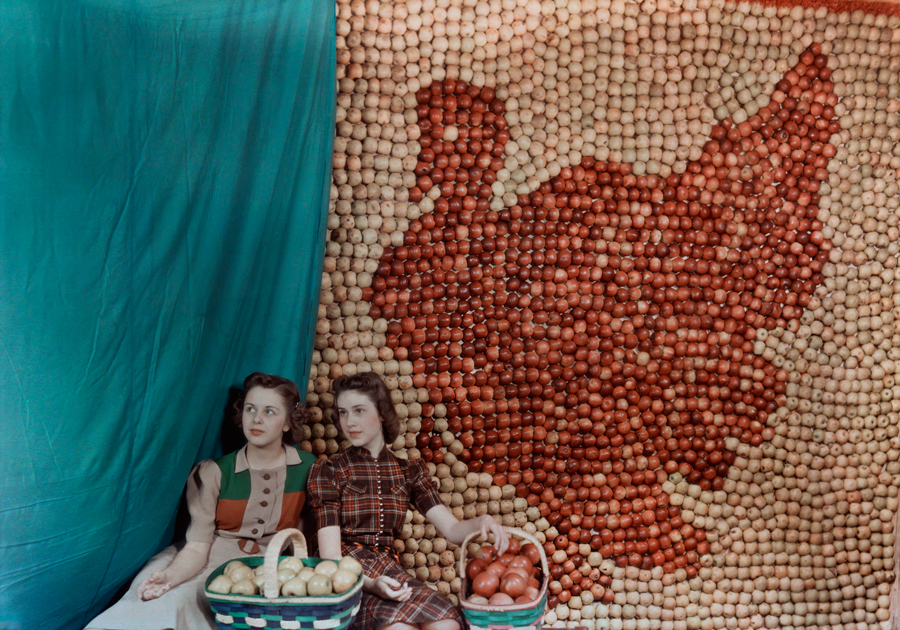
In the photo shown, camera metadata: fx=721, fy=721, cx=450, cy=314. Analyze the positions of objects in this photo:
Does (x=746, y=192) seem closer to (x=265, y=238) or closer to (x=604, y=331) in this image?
(x=604, y=331)

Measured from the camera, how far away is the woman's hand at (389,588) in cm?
182

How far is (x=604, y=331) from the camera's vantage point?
8.43 ft

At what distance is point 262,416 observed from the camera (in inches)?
76.9

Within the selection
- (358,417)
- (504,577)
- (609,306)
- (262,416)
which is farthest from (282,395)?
(609,306)

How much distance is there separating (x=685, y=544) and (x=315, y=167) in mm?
1874

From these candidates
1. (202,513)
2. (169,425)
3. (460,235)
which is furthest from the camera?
(460,235)

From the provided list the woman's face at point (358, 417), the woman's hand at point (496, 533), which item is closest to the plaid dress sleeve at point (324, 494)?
the woman's face at point (358, 417)

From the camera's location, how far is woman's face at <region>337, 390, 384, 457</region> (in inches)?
79.5

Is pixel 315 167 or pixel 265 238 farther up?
pixel 315 167

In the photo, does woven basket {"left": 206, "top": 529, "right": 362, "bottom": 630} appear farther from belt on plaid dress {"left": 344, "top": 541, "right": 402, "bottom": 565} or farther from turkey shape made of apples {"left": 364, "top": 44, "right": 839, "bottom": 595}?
turkey shape made of apples {"left": 364, "top": 44, "right": 839, "bottom": 595}

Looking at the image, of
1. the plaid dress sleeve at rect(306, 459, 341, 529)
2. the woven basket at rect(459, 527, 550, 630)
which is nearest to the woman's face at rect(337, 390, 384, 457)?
the plaid dress sleeve at rect(306, 459, 341, 529)

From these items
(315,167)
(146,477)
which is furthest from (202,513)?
(315,167)

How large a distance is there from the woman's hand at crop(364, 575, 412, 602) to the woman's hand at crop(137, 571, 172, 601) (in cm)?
49

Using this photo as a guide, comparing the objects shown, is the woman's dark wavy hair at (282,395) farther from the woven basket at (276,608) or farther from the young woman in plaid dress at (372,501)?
the woven basket at (276,608)
